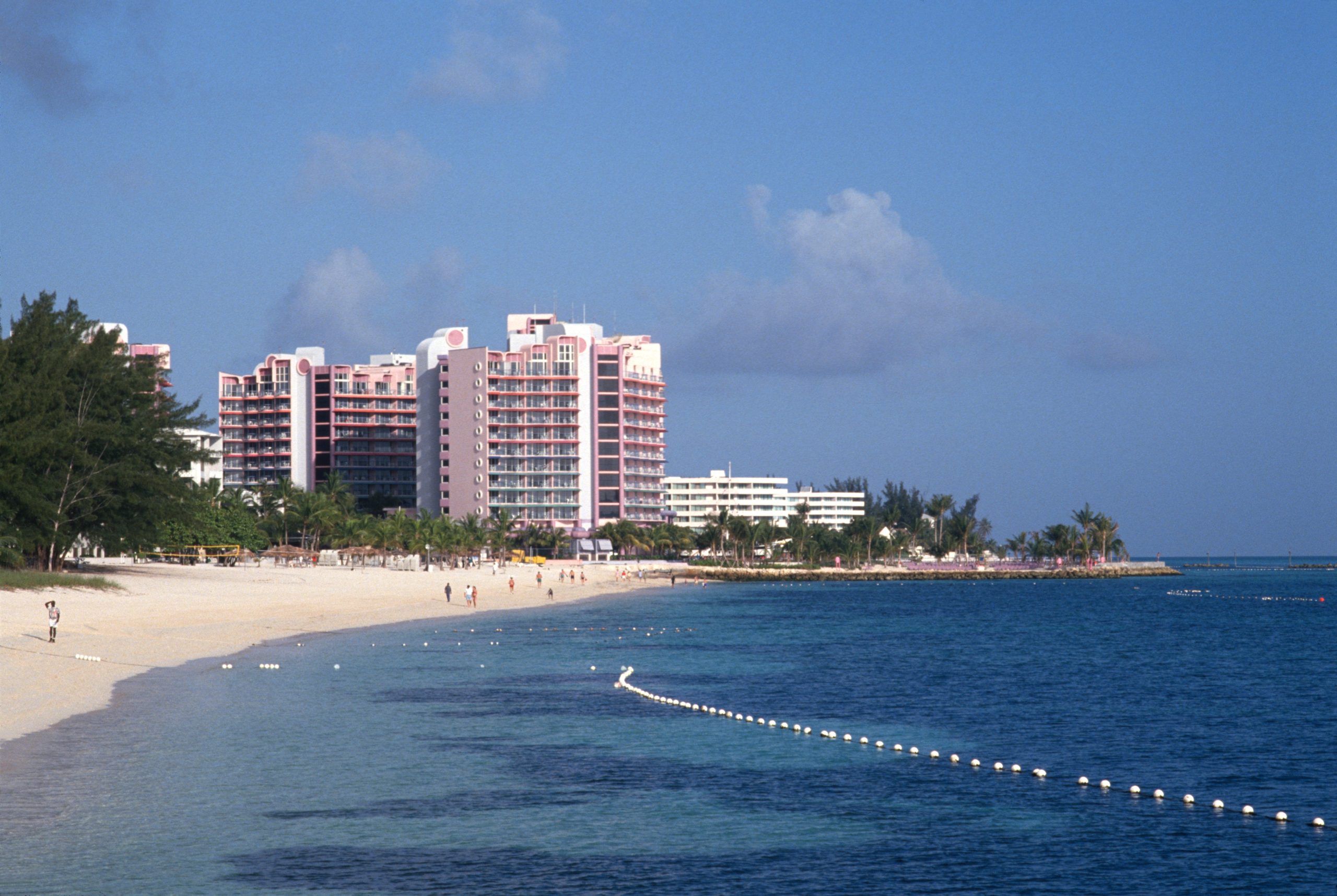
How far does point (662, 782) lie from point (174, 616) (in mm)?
49524

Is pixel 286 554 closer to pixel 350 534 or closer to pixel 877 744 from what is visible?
pixel 350 534

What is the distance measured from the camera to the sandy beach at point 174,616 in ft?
142

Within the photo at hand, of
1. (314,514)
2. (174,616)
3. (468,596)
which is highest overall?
(314,514)

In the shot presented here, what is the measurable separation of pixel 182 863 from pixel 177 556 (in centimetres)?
12673

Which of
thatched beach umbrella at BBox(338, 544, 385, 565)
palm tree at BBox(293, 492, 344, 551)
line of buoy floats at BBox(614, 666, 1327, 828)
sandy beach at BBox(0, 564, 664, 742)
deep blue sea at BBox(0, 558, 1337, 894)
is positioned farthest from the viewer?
palm tree at BBox(293, 492, 344, 551)

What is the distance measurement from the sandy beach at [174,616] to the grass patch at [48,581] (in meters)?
0.58

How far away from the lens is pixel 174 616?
242ft

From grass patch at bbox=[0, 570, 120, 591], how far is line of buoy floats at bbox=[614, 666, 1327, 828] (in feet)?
116

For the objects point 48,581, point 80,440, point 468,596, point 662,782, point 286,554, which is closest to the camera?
point 662,782

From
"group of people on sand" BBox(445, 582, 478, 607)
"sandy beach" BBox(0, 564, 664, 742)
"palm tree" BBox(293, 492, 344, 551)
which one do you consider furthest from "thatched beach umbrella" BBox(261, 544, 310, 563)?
"group of people on sand" BBox(445, 582, 478, 607)

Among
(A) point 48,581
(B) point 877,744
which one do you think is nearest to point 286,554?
(A) point 48,581

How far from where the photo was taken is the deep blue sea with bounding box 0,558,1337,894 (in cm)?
2386

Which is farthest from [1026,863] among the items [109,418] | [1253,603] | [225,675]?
[1253,603]

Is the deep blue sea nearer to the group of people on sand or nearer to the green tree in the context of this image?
the green tree
